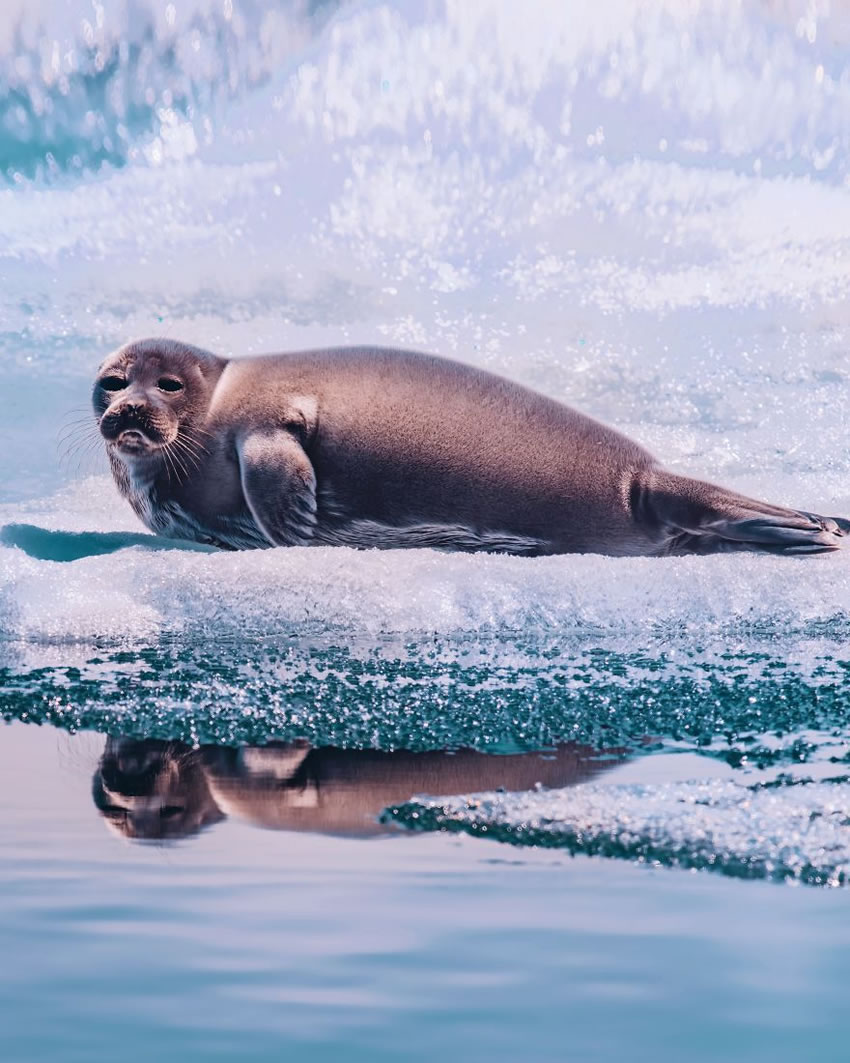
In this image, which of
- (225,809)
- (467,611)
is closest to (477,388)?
(467,611)

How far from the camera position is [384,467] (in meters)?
4.42

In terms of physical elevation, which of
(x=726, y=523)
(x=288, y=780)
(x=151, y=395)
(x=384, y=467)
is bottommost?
(x=726, y=523)

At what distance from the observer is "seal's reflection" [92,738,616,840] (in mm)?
1726

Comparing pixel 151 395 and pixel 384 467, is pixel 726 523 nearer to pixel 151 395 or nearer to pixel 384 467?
pixel 384 467

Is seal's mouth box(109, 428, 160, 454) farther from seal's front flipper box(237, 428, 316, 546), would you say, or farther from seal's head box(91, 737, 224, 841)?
seal's head box(91, 737, 224, 841)

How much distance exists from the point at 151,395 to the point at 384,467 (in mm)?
809

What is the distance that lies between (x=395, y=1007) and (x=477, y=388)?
3.68m

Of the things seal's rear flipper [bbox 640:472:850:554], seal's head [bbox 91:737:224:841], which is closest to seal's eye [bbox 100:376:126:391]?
seal's rear flipper [bbox 640:472:850:554]

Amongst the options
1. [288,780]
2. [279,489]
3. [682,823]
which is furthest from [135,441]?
[682,823]

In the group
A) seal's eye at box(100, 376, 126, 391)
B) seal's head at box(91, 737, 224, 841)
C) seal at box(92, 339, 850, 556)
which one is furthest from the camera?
seal's eye at box(100, 376, 126, 391)

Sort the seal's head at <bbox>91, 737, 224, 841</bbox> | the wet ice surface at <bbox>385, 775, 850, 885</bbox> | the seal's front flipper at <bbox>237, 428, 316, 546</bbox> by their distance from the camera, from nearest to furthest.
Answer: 1. the wet ice surface at <bbox>385, 775, 850, 885</bbox>
2. the seal's head at <bbox>91, 737, 224, 841</bbox>
3. the seal's front flipper at <bbox>237, 428, 316, 546</bbox>

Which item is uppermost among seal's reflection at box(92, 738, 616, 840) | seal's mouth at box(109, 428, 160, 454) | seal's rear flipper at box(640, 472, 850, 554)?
seal's reflection at box(92, 738, 616, 840)

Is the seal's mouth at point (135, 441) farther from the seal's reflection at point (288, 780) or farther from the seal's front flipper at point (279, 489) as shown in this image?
the seal's reflection at point (288, 780)

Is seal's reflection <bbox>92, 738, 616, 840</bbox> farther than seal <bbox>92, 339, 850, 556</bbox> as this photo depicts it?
No
